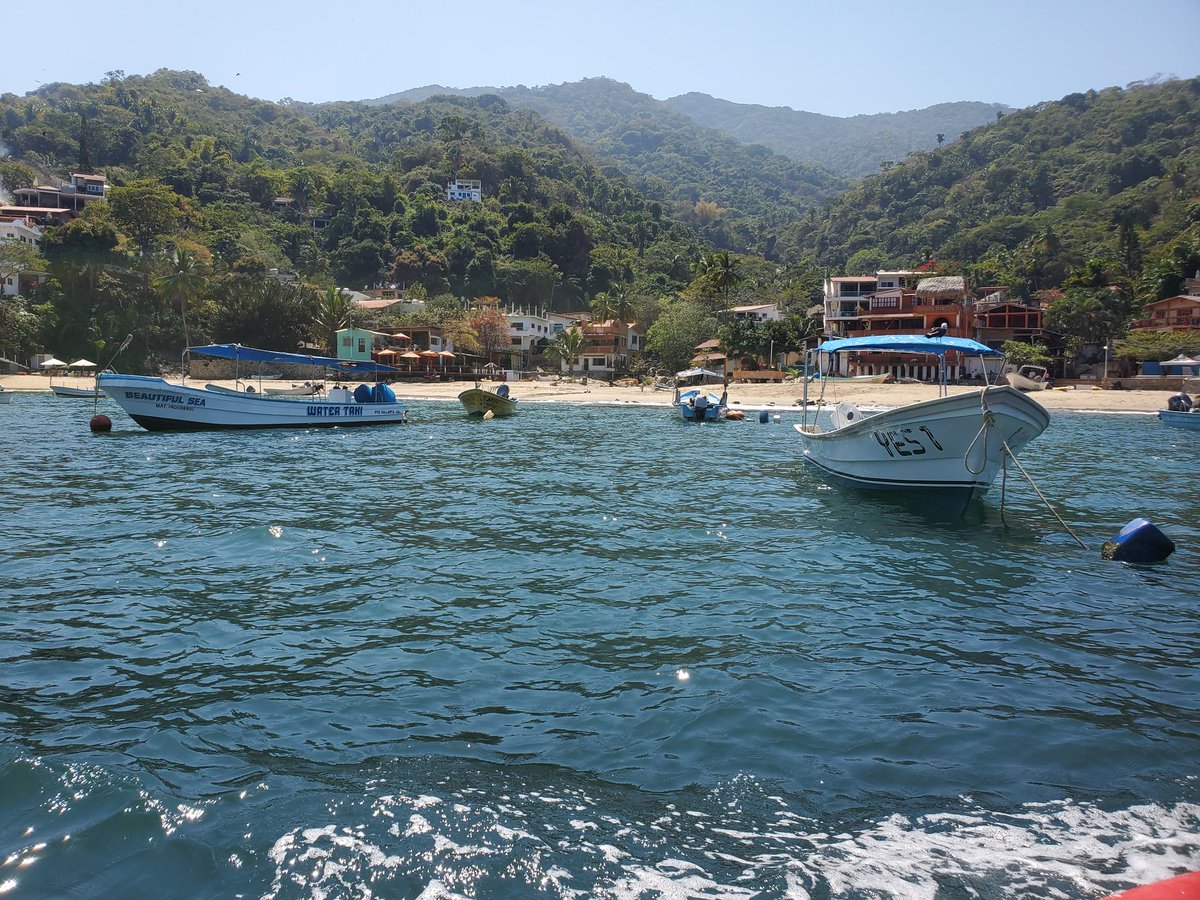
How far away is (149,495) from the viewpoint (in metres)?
17.8

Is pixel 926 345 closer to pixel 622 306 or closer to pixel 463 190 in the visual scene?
pixel 622 306

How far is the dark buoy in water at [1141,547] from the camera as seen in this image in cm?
1241

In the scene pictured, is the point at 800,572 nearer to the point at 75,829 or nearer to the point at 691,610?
the point at 691,610

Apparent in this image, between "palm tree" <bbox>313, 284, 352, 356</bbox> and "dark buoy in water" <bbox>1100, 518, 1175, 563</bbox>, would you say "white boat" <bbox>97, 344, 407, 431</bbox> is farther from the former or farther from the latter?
"palm tree" <bbox>313, 284, 352, 356</bbox>

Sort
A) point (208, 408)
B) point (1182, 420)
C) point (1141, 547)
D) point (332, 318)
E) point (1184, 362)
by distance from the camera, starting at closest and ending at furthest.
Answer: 1. point (1141, 547)
2. point (208, 408)
3. point (1182, 420)
4. point (1184, 362)
5. point (332, 318)

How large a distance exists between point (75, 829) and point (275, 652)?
10.4ft

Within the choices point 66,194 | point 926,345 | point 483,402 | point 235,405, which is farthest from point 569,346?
point 66,194

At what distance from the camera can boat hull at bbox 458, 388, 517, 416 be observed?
44.0 meters

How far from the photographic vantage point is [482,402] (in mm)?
44344

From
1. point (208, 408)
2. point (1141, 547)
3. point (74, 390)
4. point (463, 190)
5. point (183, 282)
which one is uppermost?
point (463, 190)

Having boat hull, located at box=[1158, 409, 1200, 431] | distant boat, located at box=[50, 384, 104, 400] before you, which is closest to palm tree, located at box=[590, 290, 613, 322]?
distant boat, located at box=[50, 384, 104, 400]

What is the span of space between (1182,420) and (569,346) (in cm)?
5440

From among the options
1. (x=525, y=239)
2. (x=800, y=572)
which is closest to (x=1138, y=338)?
(x=800, y=572)

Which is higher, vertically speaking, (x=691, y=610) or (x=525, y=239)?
(x=525, y=239)
